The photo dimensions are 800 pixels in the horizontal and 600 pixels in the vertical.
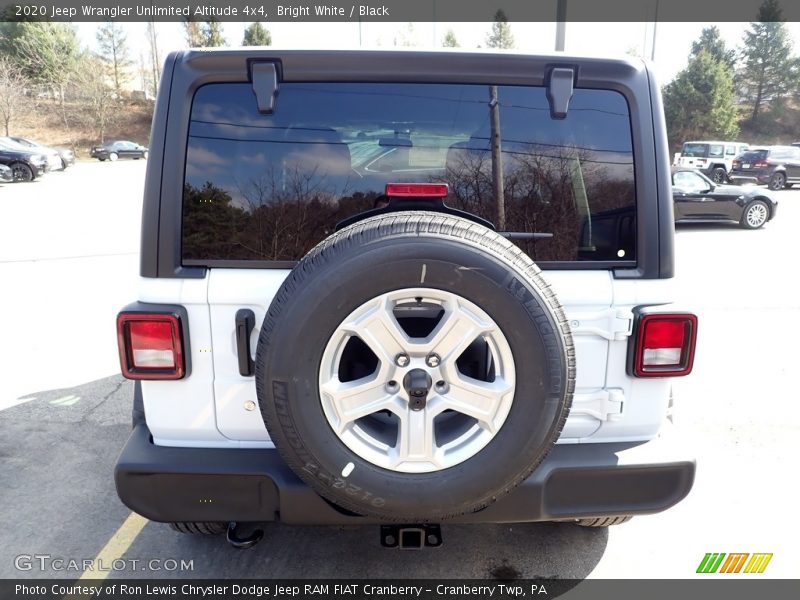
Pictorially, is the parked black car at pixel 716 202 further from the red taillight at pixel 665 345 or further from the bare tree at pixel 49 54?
the bare tree at pixel 49 54

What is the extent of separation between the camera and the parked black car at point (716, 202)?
13039 millimetres

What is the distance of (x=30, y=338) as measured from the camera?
5.76 metres

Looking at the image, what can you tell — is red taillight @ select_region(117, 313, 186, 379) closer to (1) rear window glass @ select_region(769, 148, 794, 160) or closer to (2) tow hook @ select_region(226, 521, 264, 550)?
(2) tow hook @ select_region(226, 521, 264, 550)

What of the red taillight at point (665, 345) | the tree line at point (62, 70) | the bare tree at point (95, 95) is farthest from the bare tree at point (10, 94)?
the red taillight at point (665, 345)

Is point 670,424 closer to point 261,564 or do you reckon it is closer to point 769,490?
point 769,490

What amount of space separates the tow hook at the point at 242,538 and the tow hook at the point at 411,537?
0.77 m

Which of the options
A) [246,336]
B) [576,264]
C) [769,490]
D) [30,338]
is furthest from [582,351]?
[30,338]

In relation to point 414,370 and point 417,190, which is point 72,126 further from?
point 414,370

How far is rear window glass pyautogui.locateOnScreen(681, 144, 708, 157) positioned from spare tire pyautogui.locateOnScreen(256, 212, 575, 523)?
28.7 meters

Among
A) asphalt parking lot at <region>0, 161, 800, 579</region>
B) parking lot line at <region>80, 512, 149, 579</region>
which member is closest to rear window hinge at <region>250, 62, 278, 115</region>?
asphalt parking lot at <region>0, 161, 800, 579</region>

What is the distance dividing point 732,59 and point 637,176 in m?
58.3

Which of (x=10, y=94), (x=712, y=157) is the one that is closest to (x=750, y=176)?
(x=712, y=157)

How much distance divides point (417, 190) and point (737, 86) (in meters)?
61.5

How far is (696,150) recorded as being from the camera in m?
26.7
